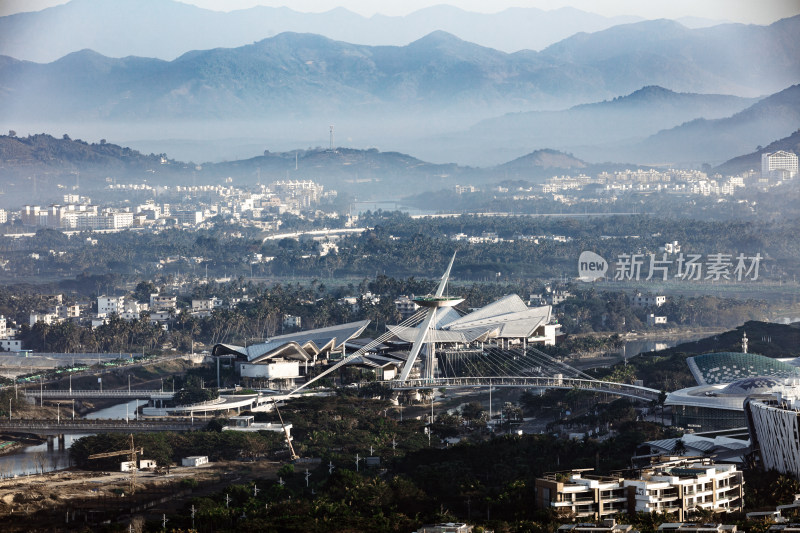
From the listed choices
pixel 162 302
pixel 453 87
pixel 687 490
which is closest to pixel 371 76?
pixel 453 87

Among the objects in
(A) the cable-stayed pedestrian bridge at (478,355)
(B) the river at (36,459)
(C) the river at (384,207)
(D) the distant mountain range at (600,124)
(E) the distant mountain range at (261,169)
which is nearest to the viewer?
(B) the river at (36,459)

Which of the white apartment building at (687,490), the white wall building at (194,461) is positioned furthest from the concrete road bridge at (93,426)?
the white apartment building at (687,490)

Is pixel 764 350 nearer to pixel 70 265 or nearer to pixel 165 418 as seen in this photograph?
pixel 165 418

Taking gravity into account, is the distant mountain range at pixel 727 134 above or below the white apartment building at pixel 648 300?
above

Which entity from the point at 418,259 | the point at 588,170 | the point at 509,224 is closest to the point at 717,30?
the point at 588,170

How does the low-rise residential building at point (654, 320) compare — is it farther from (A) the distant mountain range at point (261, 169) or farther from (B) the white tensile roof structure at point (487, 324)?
(A) the distant mountain range at point (261, 169)

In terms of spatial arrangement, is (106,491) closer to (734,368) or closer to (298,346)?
(734,368)

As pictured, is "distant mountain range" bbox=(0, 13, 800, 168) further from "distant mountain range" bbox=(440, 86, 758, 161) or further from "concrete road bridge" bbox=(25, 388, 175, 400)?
"concrete road bridge" bbox=(25, 388, 175, 400)
